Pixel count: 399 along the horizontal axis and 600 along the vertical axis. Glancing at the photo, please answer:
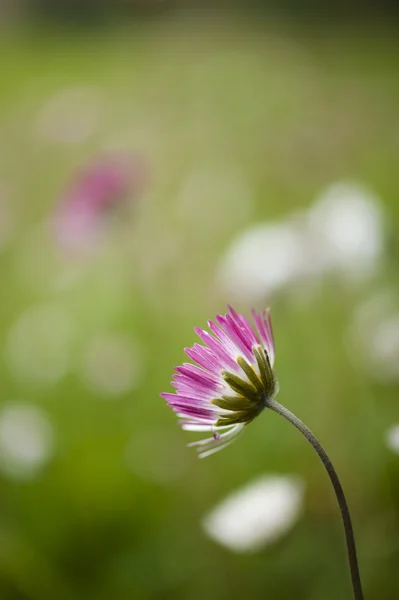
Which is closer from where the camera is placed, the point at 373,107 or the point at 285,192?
the point at 285,192

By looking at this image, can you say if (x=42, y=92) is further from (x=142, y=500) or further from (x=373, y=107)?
(x=142, y=500)

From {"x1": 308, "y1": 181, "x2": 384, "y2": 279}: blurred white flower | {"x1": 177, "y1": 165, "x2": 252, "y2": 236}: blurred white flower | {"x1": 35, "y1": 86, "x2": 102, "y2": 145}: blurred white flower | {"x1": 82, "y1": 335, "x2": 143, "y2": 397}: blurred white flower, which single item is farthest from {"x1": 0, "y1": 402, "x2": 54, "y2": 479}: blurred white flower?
{"x1": 35, "y1": 86, "x2": 102, "y2": 145}: blurred white flower

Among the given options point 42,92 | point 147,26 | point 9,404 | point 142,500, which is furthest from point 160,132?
point 142,500

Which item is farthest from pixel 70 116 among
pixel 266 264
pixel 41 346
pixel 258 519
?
pixel 258 519

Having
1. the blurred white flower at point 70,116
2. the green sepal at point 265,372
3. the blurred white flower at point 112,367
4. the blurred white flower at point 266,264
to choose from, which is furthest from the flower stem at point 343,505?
the blurred white flower at point 70,116

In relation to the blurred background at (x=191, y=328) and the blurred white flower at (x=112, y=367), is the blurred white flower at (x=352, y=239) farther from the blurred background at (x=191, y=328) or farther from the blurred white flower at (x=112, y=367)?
the blurred white flower at (x=112, y=367)

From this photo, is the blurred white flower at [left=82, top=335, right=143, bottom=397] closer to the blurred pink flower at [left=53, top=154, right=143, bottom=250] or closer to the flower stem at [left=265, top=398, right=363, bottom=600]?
the blurred pink flower at [left=53, top=154, right=143, bottom=250]
